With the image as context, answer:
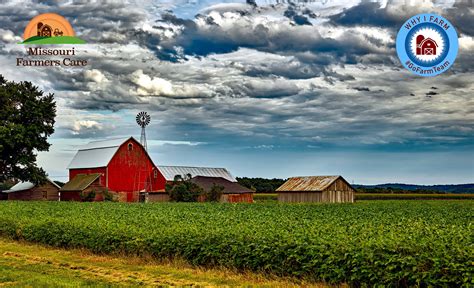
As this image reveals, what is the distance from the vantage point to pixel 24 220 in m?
26.0

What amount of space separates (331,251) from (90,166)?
6305 cm

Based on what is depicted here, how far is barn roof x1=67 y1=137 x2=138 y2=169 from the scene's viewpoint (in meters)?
71.2

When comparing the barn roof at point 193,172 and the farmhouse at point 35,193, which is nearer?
the farmhouse at point 35,193

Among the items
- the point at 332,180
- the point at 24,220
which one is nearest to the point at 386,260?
the point at 24,220

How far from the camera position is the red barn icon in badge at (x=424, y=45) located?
25328mm

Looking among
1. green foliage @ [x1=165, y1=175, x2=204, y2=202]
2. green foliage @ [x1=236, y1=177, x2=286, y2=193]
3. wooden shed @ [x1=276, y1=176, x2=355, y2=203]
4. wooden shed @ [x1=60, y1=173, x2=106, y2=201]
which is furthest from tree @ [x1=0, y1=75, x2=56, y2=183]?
green foliage @ [x1=236, y1=177, x2=286, y2=193]

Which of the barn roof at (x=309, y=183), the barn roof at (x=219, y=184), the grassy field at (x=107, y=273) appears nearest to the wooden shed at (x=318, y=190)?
the barn roof at (x=309, y=183)

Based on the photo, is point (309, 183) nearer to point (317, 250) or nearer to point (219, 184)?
point (219, 184)

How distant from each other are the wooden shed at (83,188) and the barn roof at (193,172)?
381 inches

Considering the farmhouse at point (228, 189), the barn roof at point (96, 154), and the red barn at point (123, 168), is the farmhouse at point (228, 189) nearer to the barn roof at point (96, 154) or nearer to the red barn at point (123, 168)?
the red barn at point (123, 168)

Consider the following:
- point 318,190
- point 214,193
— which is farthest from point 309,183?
point 214,193

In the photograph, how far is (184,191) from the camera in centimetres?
6738

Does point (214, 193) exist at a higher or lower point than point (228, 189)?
lower

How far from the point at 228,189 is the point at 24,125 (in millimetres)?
27602
